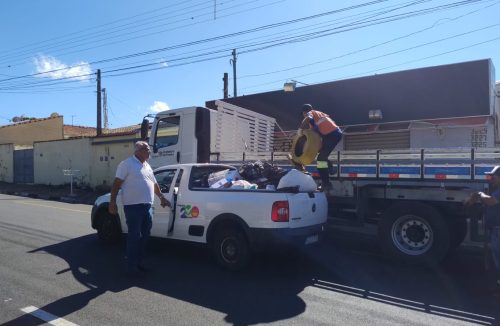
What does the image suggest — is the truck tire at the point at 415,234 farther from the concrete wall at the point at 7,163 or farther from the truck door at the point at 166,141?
the concrete wall at the point at 7,163

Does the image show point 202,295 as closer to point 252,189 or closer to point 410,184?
point 252,189

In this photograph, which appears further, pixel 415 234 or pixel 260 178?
pixel 260 178

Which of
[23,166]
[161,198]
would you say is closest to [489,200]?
[161,198]

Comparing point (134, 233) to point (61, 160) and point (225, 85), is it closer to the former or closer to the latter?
point (61, 160)

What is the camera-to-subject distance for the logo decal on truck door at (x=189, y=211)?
6.48 meters

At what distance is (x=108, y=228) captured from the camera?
7.77m

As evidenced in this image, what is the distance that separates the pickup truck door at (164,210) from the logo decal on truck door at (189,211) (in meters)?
0.24

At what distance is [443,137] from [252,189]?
10.7 metres

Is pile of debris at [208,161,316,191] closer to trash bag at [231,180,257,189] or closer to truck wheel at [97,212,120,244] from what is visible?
trash bag at [231,180,257,189]

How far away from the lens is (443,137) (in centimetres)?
1453

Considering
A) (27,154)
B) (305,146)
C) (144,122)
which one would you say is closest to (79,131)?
(27,154)

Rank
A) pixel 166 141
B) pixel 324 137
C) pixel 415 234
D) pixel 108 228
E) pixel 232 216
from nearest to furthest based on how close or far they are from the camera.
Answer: pixel 232 216
pixel 415 234
pixel 324 137
pixel 108 228
pixel 166 141

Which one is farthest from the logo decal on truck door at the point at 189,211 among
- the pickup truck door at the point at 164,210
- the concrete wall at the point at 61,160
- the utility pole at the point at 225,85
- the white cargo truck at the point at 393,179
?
the utility pole at the point at 225,85

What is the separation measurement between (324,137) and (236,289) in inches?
123
